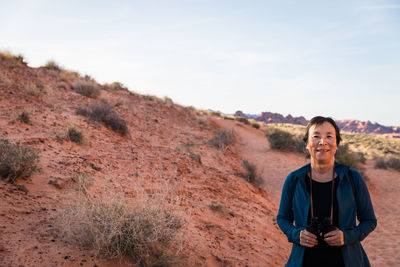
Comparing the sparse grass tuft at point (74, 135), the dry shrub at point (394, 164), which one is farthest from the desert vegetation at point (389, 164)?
the sparse grass tuft at point (74, 135)

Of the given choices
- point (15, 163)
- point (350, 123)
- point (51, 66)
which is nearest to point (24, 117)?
point (15, 163)

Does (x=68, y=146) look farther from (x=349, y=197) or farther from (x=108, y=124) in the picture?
(x=349, y=197)

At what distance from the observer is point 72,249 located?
3.13m

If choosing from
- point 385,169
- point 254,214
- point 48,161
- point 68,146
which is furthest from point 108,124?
point 385,169

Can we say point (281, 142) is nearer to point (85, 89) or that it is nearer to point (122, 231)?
point (85, 89)

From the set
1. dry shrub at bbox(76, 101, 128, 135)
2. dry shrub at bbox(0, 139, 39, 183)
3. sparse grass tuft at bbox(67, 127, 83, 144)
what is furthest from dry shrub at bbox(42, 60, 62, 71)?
dry shrub at bbox(0, 139, 39, 183)

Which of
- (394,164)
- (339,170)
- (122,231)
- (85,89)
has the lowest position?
(394,164)

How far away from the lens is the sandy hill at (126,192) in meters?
3.36

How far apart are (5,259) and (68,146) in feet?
15.2

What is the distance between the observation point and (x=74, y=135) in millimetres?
7629

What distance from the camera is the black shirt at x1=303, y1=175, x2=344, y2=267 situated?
1.89 metres

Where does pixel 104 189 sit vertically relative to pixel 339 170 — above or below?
below

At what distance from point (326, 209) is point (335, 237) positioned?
219 mm

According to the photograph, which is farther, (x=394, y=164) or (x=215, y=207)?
(x=394, y=164)
